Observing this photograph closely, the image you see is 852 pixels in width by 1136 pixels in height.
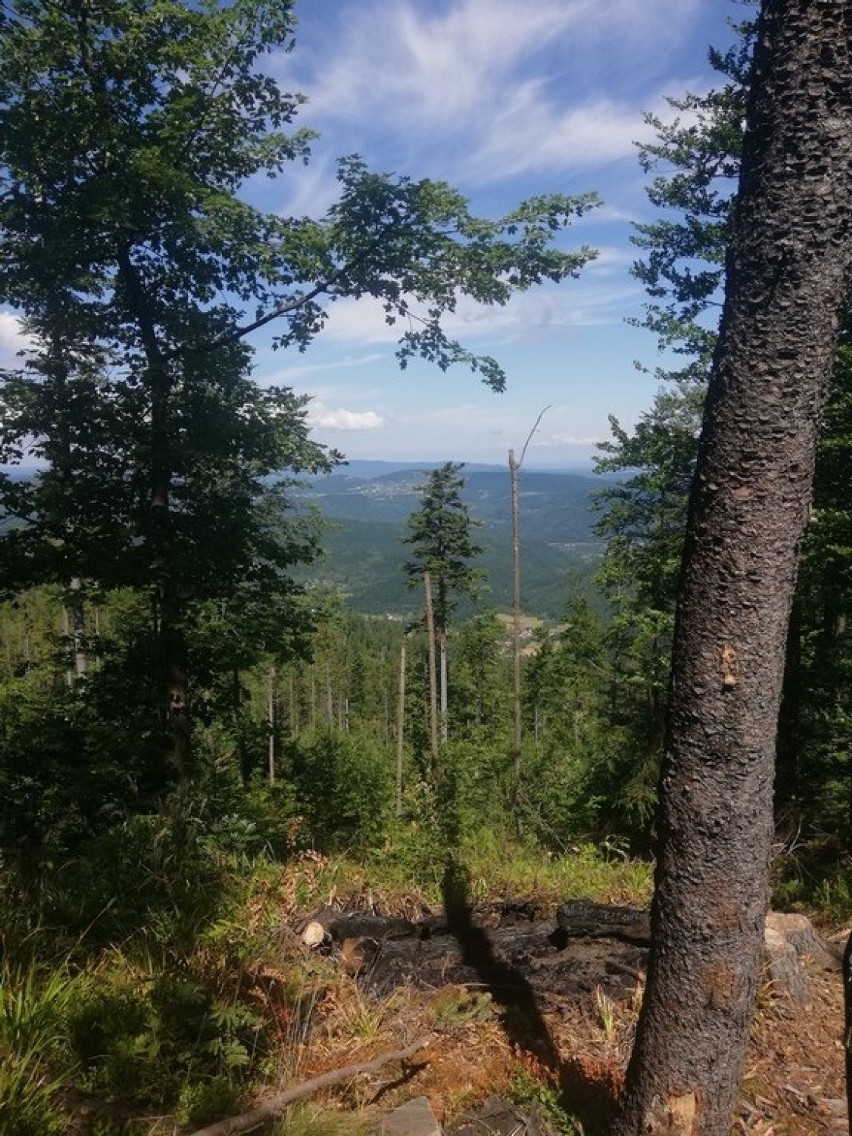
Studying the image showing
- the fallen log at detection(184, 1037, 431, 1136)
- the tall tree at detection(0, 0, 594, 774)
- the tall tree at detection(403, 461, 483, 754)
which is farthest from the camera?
the tall tree at detection(403, 461, 483, 754)

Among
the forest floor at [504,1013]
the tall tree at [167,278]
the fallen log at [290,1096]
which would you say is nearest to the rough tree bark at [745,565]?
the forest floor at [504,1013]

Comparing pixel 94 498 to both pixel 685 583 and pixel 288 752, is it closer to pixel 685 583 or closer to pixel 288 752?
pixel 685 583

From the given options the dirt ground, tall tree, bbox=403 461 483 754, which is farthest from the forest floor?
tall tree, bbox=403 461 483 754

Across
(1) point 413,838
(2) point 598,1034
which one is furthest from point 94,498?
(2) point 598,1034

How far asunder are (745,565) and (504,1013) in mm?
3354

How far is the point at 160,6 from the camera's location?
5812mm

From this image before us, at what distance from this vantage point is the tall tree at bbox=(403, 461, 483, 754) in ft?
83.1

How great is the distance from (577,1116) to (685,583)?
9.12ft

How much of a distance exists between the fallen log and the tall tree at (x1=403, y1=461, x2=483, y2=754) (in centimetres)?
2143

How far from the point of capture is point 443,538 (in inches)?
1024

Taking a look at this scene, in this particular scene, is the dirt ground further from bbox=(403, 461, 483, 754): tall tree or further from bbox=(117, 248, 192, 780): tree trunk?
bbox=(403, 461, 483, 754): tall tree

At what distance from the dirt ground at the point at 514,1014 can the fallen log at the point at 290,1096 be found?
16 cm

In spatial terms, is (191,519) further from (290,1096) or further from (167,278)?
(290,1096)

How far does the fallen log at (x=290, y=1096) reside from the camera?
2.63 metres
